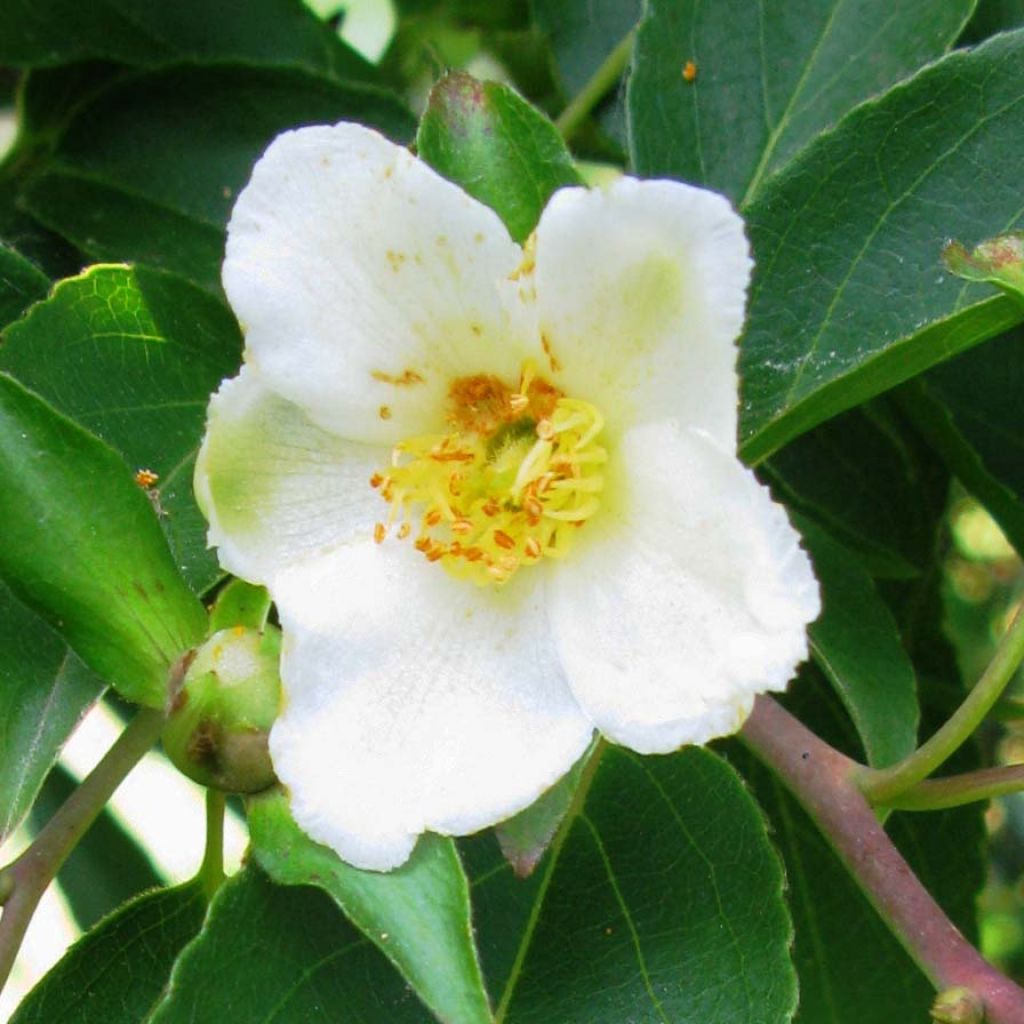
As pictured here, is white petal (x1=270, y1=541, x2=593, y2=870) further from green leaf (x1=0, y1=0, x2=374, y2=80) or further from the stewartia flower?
green leaf (x1=0, y1=0, x2=374, y2=80)

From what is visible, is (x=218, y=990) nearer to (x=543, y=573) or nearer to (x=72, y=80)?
(x=543, y=573)

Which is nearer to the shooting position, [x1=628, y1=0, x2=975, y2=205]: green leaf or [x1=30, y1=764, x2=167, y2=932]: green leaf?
[x1=628, y1=0, x2=975, y2=205]: green leaf

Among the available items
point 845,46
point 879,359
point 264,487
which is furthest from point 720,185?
point 264,487

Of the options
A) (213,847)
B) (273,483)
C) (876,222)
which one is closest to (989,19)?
(876,222)

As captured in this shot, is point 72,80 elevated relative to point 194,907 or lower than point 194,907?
elevated

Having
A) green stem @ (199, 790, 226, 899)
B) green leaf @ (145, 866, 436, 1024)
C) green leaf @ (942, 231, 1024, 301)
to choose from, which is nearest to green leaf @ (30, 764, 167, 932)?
green stem @ (199, 790, 226, 899)
